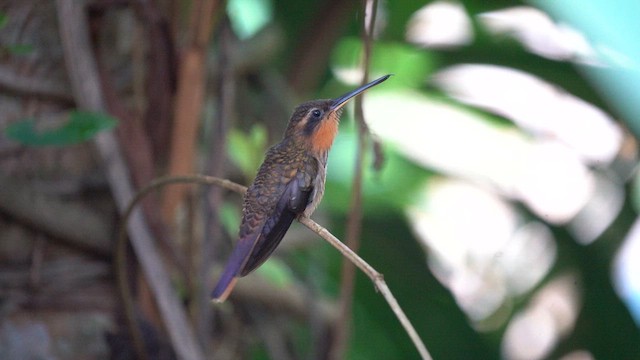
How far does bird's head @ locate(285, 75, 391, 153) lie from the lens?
6.70 ft

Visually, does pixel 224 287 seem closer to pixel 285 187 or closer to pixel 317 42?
pixel 285 187

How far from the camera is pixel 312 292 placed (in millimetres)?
2717

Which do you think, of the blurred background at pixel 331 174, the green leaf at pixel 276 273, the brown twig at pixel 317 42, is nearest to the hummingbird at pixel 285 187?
the blurred background at pixel 331 174

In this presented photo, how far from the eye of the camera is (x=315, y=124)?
206 cm

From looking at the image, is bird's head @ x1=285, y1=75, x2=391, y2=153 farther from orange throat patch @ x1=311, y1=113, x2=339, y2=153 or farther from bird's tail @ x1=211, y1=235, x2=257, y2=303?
bird's tail @ x1=211, y1=235, x2=257, y2=303

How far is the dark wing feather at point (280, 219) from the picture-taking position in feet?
5.15

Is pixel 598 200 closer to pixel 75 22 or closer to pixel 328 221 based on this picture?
pixel 328 221

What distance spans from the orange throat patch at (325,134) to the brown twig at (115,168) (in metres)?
0.47

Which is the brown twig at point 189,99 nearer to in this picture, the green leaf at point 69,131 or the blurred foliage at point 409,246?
the green leaf at point 69,131

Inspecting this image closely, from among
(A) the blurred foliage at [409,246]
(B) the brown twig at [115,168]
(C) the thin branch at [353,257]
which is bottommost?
(A) the blurred foliage at [409,246]

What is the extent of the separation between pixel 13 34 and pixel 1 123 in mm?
234

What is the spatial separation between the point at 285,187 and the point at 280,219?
154mm

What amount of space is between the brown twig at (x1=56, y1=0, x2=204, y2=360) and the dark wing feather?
1.61 feet

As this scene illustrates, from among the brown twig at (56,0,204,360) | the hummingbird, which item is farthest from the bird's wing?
the brown twig at (56,0,204,360)
